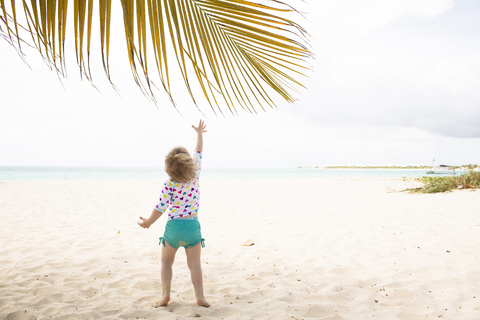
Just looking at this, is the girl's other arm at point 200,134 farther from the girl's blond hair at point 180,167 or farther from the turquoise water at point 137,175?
the turquoise water at point 137,175

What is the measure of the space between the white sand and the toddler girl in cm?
30

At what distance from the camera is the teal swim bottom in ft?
9.02

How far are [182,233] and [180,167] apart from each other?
0.57 metres

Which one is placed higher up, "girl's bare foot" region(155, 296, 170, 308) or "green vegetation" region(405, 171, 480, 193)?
"green vegetation" region(405, 171, 480, 193)

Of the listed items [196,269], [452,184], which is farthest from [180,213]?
[452,184]

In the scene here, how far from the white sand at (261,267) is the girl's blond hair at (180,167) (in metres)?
1.16

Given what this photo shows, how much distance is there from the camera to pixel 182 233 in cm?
275

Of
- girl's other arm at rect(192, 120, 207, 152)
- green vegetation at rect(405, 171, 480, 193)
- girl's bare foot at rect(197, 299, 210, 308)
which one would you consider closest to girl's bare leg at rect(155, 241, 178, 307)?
girl's bare foot at rect(197, 299, 210, 308)

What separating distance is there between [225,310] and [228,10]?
245 centimetres

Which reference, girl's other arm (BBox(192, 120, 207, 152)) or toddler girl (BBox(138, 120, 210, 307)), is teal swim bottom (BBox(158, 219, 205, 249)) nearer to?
toddler girl (BBox(138, 120, 210, 307))

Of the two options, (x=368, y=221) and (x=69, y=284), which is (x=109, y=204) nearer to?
(x=69, y=284)

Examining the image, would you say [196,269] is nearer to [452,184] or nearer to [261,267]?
[261,267]

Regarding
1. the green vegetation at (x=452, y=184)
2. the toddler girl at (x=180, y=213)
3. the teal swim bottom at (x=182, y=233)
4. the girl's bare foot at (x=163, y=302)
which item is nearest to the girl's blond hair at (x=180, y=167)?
the toddler girl at (x=180, y=213)

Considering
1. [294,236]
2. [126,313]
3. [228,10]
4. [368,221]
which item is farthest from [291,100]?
[368,221]
